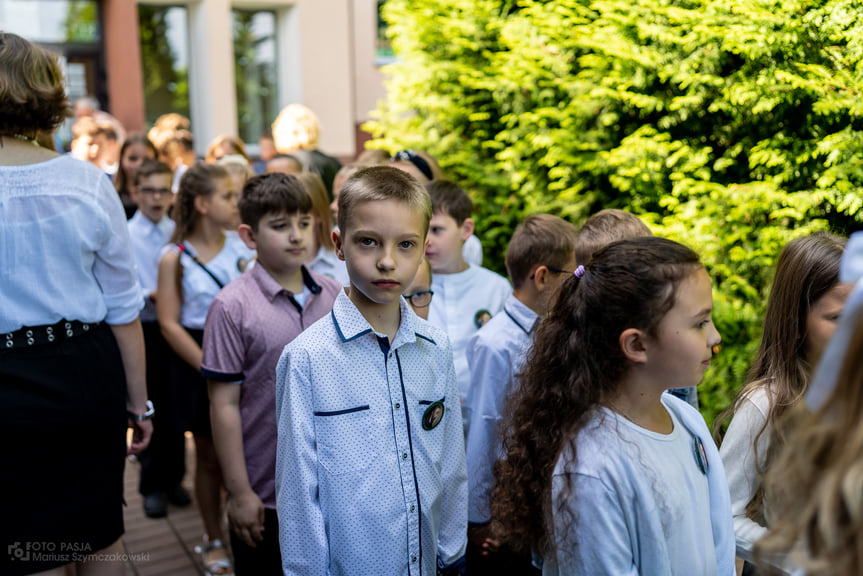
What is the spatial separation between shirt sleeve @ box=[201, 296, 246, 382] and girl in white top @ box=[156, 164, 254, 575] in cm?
95

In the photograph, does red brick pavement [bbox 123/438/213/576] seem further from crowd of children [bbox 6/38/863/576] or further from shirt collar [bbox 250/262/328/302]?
shirt collar [bbox 250/262/328/302]

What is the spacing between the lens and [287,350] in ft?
6.64

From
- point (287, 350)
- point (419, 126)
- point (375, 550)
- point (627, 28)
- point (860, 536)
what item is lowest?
point (375, 550)

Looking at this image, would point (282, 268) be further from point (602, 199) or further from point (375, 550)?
point (602, 199)

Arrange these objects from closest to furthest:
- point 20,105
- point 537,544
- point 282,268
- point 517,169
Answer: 1. point 537,544
2. point 20,105
3. point 282,268
4. point 517,169

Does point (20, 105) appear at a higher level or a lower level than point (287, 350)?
higher

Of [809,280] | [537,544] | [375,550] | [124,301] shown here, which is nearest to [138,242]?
[124,301]

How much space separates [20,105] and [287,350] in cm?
119

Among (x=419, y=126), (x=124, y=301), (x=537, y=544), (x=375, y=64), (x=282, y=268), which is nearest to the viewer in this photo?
(x=537, y=544)

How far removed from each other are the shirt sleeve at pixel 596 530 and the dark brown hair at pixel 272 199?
163 centimetres

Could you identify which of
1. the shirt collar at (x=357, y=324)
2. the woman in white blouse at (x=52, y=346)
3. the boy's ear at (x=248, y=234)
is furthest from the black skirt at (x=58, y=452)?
the shirt collar at (x=357, y=324)

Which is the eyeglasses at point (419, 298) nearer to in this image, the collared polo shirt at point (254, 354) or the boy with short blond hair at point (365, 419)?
the collared polo shirt at point (254, 354)

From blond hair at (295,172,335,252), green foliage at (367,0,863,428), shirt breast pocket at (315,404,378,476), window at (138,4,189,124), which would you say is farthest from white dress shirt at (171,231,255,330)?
window at (138,4,189,124)

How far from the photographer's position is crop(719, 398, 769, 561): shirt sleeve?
2.05m
